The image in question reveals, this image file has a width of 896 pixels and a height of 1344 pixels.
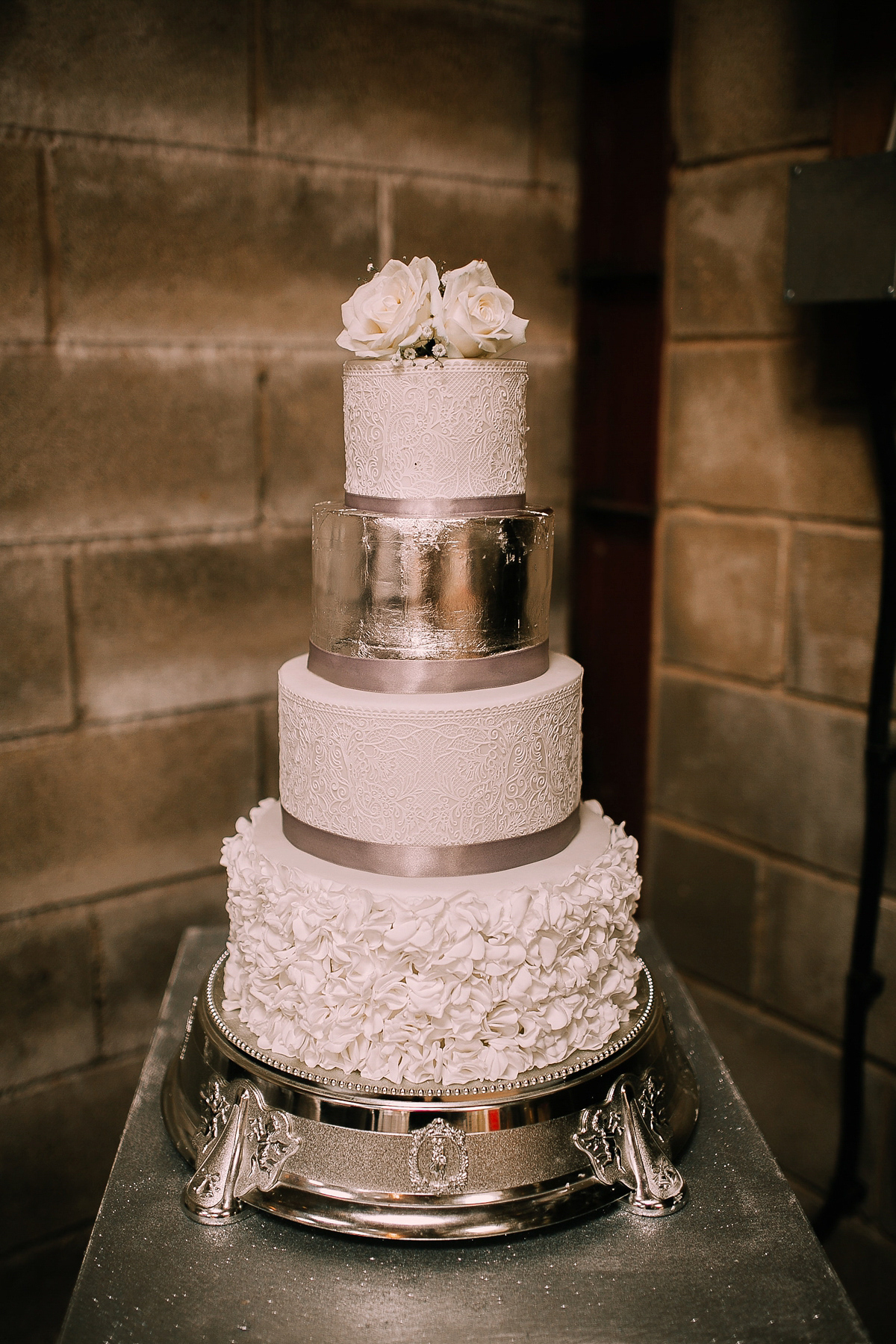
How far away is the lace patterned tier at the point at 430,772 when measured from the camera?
1.37 metres

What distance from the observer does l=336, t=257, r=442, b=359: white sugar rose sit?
1368 mm

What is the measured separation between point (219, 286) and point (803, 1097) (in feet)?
7.21

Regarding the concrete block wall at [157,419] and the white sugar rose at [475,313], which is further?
the concrete block wall at [157,419]

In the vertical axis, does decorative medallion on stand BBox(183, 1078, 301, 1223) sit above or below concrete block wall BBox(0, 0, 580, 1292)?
below

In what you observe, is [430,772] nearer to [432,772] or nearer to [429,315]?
[432,772]

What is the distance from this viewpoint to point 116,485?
7.02ft

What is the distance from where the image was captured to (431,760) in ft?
4.48

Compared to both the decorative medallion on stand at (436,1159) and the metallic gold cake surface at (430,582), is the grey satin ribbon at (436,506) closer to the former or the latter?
the metallic gold cake surface at (430,582)

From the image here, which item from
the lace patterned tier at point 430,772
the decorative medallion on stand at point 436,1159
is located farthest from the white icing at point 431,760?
the decorative medallion on stand at point 436,1159

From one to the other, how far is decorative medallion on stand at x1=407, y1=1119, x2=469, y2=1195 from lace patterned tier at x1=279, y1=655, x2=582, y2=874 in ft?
1.04

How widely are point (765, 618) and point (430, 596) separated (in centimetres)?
122

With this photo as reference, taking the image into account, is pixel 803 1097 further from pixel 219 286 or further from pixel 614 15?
pixel 614 15

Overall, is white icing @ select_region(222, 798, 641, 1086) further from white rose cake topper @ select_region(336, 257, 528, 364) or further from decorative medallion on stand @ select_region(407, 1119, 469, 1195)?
white rose cake topper @ select_region(336, 257, 528, 364)

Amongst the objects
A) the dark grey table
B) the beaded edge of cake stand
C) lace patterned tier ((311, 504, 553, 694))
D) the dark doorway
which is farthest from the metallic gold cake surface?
the dark doorway
